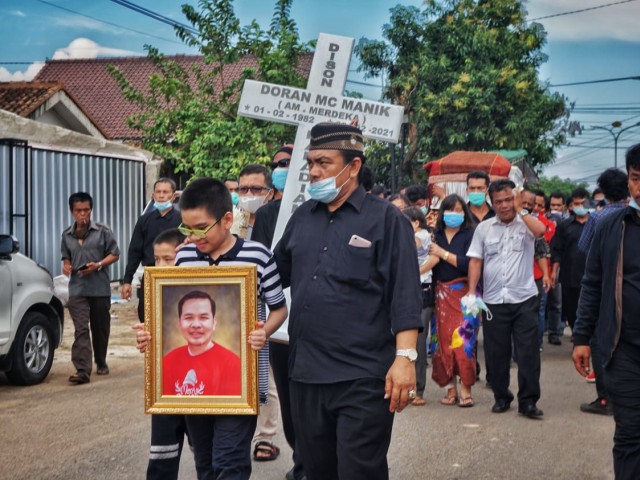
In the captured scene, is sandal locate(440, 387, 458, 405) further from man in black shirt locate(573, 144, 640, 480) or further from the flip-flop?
man in black shirt locate(573, 144, 640, 480)

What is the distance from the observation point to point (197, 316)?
4.68m

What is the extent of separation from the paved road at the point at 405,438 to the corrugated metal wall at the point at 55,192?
20.7 feet

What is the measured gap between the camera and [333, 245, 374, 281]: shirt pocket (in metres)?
4.40

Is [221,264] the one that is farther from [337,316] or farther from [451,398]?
[451,398]

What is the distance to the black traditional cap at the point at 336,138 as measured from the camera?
180 inches

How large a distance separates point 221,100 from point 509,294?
1530 cm

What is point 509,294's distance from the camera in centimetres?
887

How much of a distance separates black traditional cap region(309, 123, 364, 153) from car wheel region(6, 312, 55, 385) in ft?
21.3

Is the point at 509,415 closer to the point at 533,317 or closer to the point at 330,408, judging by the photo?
the point at 533,317

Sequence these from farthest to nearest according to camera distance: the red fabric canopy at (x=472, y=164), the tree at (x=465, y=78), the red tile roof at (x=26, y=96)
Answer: the tree at (x=465, y=78)
the red tile roof at (x=26, y=96)
the red fabric canopy at (x=472, y=164)

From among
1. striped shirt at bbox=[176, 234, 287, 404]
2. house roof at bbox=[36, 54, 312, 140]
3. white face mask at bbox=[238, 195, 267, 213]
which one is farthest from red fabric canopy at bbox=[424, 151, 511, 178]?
striped shirt at bbox=[176, 234, 287, 404]

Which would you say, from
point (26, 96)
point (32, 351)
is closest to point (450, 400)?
point (32, 351)

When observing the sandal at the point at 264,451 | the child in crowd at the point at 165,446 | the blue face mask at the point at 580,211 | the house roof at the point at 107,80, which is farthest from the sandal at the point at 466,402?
the house roof at the point at 107,80

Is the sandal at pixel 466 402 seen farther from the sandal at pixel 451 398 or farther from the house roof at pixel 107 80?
the house roof at pixel 107 80
